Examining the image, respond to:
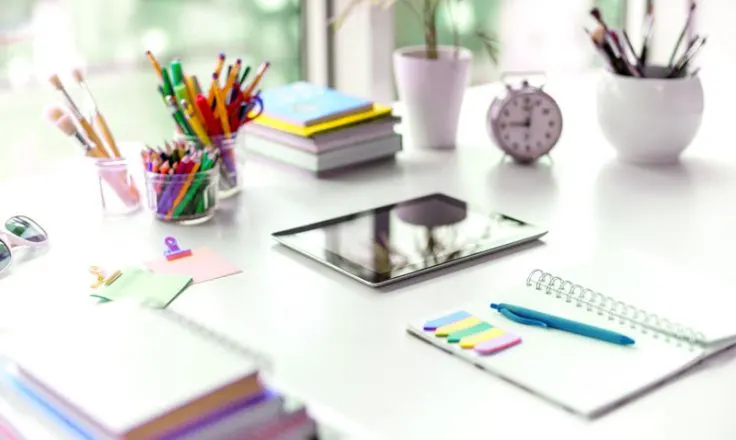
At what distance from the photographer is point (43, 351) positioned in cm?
81

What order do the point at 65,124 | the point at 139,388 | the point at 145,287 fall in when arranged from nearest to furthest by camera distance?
the point at 139,388
the point at 145,287
the point at 65,124

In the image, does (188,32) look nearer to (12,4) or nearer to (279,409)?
(12,4)

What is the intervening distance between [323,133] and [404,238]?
0.33 meters

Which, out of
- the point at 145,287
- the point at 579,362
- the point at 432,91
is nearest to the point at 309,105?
the point at 432,91

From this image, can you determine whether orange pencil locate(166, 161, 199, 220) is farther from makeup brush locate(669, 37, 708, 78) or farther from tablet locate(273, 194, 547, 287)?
makeup brush locate(669, 37, 708, 78)

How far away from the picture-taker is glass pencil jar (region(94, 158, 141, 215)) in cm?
128

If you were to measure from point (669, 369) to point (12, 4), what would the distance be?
1566 mm

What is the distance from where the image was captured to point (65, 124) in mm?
1253

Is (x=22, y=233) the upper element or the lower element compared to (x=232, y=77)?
lower

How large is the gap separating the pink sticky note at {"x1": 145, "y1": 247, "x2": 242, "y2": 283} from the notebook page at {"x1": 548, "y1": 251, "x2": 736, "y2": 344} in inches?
13.6

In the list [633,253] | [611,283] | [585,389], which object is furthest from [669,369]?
[633,253]

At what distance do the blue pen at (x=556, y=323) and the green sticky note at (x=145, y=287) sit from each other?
0.33 metres

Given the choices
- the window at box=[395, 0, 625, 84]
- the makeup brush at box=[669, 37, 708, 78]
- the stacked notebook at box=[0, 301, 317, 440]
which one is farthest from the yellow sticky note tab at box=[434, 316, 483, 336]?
the window at box=[395, 0, 625, 84]

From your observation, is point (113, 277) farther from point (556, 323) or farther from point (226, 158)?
point (556, 323)
